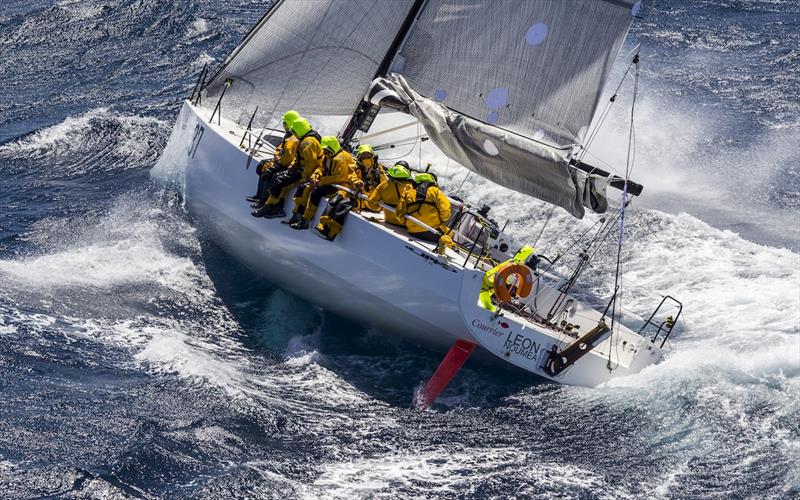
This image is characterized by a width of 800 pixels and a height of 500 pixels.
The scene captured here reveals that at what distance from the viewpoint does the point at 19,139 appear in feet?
60.3

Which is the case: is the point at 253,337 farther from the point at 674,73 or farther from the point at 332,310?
the point at 674,73

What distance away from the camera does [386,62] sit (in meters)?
15.0

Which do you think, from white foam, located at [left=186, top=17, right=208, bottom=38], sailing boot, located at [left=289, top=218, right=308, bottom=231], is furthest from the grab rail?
white foam, located at [left=186, top=17, right=208, bottom=38]

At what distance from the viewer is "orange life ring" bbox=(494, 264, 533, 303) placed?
12758 mm

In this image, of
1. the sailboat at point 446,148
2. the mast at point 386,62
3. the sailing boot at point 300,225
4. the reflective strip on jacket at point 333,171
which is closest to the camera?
the sailboat at point 446,148

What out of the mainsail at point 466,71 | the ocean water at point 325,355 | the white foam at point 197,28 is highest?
the mainsail at point 466,71

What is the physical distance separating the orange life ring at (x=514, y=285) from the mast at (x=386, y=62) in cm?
328

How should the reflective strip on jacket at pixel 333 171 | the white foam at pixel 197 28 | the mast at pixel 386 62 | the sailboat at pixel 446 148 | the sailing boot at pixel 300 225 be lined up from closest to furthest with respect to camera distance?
the sailboat at pixel 446 148
the sailing boot at pixel 300 225
the reflective strip on jacket at pixel 333 171
the mast at pixel 386 62
the white foam at pixel 197 28

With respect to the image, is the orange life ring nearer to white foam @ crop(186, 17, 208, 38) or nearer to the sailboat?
the sailboat

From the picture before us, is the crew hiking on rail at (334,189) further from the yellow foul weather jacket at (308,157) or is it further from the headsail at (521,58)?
the headsail at (521,58)

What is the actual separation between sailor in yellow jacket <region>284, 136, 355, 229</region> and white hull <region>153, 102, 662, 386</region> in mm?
220

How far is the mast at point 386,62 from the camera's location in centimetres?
1472

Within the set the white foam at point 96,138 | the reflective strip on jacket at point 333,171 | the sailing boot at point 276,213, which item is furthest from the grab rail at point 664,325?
the white foam at point 96,138

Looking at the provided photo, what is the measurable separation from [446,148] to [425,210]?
51.2 inches
